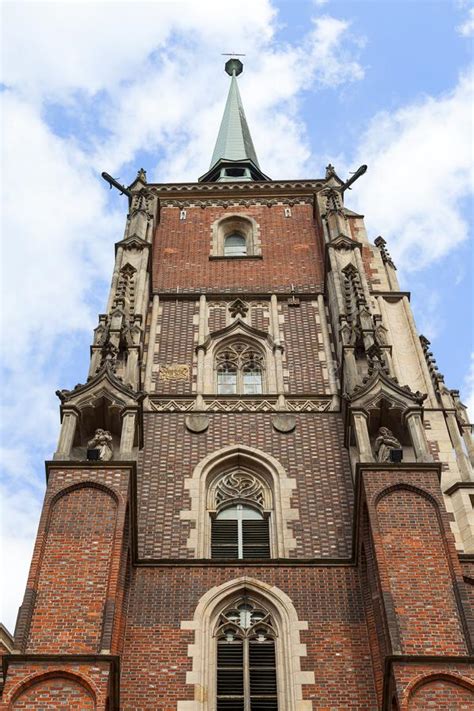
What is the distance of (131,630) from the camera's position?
1580 cm

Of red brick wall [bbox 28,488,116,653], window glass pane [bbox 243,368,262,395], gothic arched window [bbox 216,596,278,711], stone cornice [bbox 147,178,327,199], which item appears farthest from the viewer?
stone cornice [bbox 147,178,327,199]

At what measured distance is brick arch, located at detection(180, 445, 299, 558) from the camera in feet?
58.6

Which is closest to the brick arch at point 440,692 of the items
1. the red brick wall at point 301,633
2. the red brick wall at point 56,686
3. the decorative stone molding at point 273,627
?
the red brick wall at point 301,633

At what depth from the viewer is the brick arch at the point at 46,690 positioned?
1260cm

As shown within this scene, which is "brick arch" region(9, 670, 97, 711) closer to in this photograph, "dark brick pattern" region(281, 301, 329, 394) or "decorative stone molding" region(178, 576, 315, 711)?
"decorative stone molding" region(178, 576, 315, 711)

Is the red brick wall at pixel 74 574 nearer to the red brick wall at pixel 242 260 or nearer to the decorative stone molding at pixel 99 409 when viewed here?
the decorative stone molding at pixel 99 409

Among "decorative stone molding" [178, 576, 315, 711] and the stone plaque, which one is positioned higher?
the stone plaque

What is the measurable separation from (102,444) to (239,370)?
20.2ft

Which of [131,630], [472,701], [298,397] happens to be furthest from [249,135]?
[472,701]

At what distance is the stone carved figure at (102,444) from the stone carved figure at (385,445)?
4.14 m

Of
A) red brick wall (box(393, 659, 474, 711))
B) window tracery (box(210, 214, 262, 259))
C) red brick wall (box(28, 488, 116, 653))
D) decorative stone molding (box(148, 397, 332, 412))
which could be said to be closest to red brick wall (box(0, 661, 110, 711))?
red brick wall (box(28, 488, 116, 653))

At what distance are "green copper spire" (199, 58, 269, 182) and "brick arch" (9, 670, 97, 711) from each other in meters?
26.2

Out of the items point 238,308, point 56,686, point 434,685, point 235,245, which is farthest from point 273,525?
point 235,245

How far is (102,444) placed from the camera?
17406 millimetres
